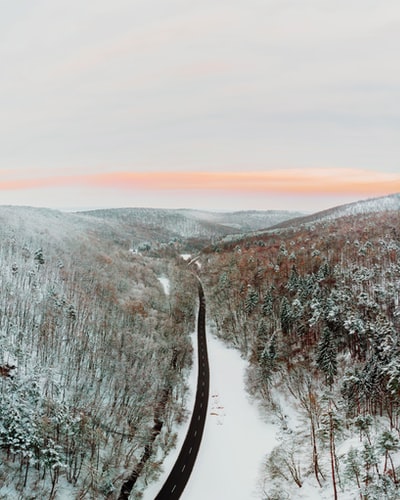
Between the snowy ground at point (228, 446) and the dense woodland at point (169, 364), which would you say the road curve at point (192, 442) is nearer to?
the snowy ground at point (228, 446)

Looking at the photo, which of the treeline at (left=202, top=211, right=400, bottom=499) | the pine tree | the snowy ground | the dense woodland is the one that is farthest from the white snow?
the pine tree

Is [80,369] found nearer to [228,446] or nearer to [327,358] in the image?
[228,446]

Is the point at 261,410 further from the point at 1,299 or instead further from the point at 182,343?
the point at 1,299

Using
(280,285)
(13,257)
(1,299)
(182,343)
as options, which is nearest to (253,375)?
(182,343)

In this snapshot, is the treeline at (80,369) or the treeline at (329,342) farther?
the treeline at (329,342)

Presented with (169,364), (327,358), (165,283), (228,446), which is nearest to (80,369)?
(169,364)

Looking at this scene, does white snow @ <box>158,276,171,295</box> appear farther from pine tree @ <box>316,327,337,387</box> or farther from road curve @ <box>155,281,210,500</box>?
pine tree @ <box>316,327,337,387</box>

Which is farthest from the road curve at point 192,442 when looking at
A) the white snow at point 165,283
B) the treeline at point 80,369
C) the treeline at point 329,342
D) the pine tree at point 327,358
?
the white snow at point 165,283
